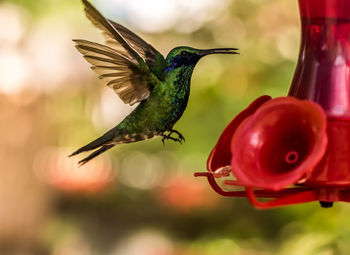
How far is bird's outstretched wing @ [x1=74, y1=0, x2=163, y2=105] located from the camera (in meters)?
2.46

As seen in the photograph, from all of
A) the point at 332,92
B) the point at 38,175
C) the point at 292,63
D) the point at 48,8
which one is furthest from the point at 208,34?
the point at 332,92

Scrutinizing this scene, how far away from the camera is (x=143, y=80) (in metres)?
2.73

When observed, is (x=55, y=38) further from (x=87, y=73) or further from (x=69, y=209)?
(x=69, y=209)

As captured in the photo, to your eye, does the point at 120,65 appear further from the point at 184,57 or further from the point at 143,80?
→ the point at 184,57

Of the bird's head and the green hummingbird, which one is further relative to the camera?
the bird's head

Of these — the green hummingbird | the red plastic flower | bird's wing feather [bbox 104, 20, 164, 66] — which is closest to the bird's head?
the green hummingbird

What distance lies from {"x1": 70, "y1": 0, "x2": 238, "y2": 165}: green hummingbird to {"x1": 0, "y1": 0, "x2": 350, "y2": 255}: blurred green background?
Result: 5124 millimetres

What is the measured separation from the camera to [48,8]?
10.3m

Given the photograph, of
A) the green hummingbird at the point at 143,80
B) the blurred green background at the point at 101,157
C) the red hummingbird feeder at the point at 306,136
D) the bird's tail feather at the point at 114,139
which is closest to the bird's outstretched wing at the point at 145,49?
the green hummingbird at the point at 143,80

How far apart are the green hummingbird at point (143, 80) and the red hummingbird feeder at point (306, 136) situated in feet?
1.03

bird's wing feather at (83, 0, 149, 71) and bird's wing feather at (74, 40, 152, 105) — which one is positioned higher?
bird's wing feather at (83, 0, 149, 71)

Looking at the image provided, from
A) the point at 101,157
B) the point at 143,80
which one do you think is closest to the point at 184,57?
the point at 143,80

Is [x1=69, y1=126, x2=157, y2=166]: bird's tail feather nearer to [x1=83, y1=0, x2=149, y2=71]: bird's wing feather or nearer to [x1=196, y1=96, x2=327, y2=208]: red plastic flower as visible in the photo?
[x1=83, y1=0, x2=149, y2=71]: bird's wing feather

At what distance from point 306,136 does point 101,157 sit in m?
8.43
